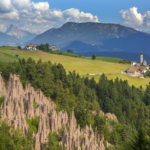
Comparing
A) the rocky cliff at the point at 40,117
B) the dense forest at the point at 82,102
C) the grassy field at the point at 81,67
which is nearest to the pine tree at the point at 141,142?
the dense forest at the point at 82,102

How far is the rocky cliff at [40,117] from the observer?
137ft

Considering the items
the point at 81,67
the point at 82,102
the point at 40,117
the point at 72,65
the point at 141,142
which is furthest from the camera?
the point at 72,65

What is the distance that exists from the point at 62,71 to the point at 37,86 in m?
17.4

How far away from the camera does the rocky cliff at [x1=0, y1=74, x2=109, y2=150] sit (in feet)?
137

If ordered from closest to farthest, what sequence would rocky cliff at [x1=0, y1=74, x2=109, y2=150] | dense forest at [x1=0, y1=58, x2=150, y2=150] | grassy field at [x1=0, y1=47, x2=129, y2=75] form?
Result: rocky cliff at [x1=0, y1=74, x2=109, y2=150] < dense forest at [x1=0, y1=58, x2=150, y2=150] < grassy field at [x1=0, y1=47, x2=129, y2=75]

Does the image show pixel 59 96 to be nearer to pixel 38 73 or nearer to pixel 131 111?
pixel 38 73

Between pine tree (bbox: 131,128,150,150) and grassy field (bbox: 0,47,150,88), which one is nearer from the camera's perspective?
pine tree (bbox: 131,128,150,150)

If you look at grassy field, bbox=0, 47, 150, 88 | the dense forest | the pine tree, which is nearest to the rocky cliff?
the dense forest

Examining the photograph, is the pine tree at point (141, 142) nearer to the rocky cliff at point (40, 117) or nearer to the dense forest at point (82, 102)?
the dense forest at point (82, 102)

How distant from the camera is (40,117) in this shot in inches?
1790

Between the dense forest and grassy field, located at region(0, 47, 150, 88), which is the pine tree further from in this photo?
grassy field, located at region(0, 47, 150, 88)

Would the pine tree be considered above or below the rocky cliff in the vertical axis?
above

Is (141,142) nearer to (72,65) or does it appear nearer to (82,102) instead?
(82,102)

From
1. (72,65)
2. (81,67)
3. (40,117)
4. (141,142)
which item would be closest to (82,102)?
(40,117)
